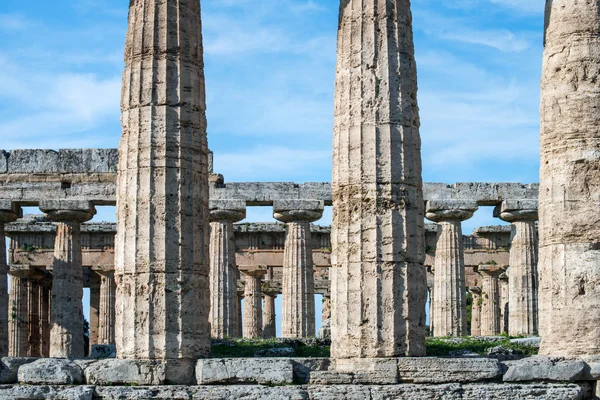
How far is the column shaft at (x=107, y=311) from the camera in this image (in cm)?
5028

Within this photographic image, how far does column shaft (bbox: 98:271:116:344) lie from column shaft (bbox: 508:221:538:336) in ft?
55.9

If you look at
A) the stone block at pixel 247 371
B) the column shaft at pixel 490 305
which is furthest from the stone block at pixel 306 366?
the column shaft at pixel 490 305

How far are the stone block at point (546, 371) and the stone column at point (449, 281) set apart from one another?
1955cm

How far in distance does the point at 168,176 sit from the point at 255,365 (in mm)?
4583

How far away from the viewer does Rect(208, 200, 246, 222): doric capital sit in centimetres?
4297

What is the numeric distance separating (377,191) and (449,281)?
815 inches

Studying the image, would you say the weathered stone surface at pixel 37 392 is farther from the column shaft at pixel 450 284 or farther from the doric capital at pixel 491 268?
the doric capital at pixel 491 268

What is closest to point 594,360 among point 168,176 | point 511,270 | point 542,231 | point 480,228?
point 542,231

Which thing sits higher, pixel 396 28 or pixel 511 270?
pixel 396 28

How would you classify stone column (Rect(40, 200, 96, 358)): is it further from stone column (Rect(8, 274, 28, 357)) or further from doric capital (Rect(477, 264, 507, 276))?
doric capital (Rect(477, 264, 507, 276))

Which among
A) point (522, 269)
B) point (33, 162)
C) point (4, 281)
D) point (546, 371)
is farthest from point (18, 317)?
point (546, 371)

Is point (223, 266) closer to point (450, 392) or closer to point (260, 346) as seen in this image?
point (260, 346)

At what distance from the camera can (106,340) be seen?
49938 mm

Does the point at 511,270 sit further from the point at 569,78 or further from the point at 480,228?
the point at 569,78
